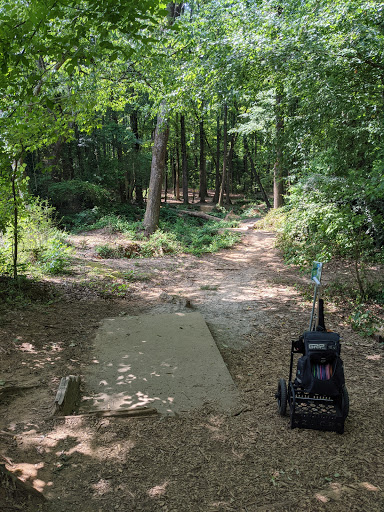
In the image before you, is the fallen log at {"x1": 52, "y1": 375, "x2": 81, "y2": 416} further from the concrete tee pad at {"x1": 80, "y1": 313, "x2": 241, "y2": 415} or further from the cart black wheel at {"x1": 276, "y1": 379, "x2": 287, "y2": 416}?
the cart black wheel at {"x1": 276, "y1": 379, "x2": 287, "y2": 416}

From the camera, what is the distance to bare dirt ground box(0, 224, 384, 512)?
8.14ft

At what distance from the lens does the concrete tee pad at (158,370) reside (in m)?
3.69

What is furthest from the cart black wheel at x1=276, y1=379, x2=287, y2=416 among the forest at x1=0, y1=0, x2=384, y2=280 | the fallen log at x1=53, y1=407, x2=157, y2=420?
the forest at x1=0, y1=0, x2=384, y2=280

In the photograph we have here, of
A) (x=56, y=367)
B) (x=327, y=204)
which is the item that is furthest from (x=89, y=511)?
(x=327, y=204)

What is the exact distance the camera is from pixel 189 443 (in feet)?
10.2

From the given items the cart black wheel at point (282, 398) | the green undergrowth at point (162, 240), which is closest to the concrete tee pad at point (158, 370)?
the cart black wheel at point (282, 398)

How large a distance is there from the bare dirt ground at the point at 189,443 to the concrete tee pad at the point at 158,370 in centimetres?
20

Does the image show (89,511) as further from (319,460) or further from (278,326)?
(278,326)

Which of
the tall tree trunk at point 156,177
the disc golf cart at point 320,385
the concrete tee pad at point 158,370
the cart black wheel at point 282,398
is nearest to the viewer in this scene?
the disc golf cart at point 320,385

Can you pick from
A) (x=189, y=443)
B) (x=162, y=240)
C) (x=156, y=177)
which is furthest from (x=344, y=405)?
(x=156, y=177)

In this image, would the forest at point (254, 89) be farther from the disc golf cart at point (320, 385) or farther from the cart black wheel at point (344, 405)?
the cart black wheel at point (344, 405)

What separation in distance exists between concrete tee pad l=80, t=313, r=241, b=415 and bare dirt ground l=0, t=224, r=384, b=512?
20 centimetres

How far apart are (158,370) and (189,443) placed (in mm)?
1258

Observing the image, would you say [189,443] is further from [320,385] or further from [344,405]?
[344,405]
